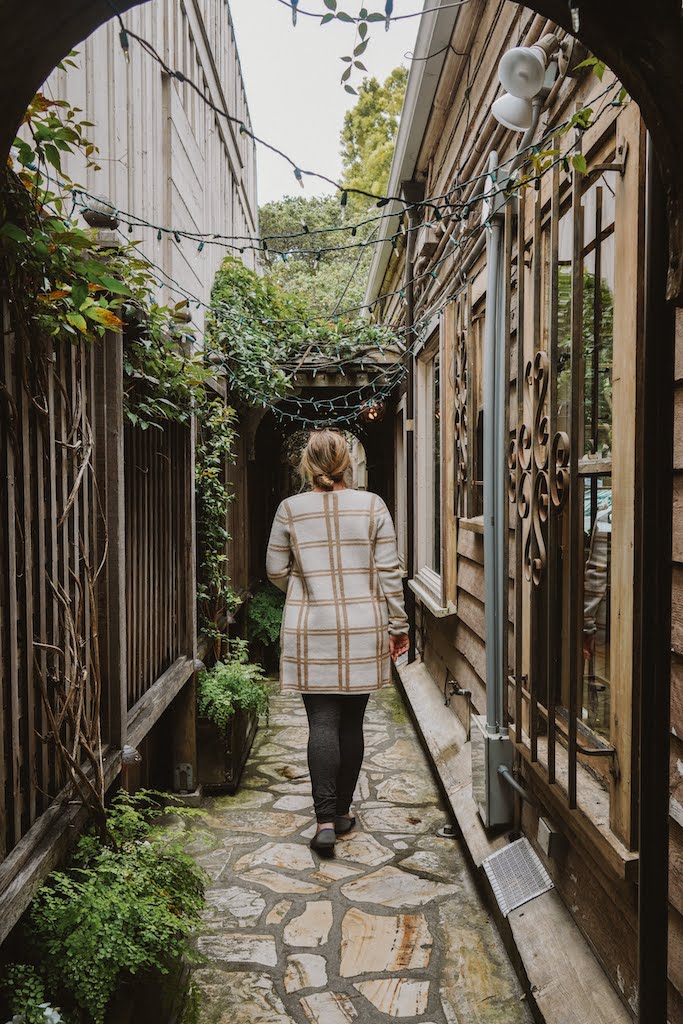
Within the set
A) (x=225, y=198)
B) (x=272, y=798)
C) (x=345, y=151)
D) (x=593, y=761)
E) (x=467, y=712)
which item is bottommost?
(x=272, y=798)

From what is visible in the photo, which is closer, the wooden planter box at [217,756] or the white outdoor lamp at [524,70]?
the white outdoor lamp at [524,70]

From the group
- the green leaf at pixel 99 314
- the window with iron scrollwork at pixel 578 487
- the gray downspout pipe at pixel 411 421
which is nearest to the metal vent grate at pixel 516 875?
the window with iron scrollwork at pixel 578 487

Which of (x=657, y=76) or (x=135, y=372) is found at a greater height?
(x=657, y=76)

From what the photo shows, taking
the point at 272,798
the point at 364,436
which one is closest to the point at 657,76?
the point at 272,798

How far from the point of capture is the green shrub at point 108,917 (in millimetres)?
1826

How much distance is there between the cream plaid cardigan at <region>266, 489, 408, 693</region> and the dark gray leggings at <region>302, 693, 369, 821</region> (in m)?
0.12

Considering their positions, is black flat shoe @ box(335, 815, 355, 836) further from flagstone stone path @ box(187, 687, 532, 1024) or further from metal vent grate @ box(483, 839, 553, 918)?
metal vent grate @ box(483, 839, 553, 918)

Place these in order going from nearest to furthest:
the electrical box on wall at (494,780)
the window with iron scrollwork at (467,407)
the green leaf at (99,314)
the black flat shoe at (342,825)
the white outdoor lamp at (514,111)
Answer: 1. the green leaf at (99,314)
2. the white outdoor lamp at (514,111)
3. the electrical box on wall at (494,780)
4. the black flat shoe at (342,825)
5. the window with iron scrollwork at (467,407)

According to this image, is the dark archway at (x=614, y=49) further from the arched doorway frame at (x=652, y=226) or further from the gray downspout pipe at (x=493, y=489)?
the gray downspout pipe at (x=493, y=489)

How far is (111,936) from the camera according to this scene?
1.90 metres

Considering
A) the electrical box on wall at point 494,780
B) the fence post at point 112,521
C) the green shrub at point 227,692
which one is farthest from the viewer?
the green shrub at point 227,692

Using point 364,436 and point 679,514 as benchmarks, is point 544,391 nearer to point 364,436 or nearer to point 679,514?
point 679,514

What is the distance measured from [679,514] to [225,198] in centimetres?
724

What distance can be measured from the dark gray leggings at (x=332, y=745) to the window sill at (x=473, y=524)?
1.09 m
